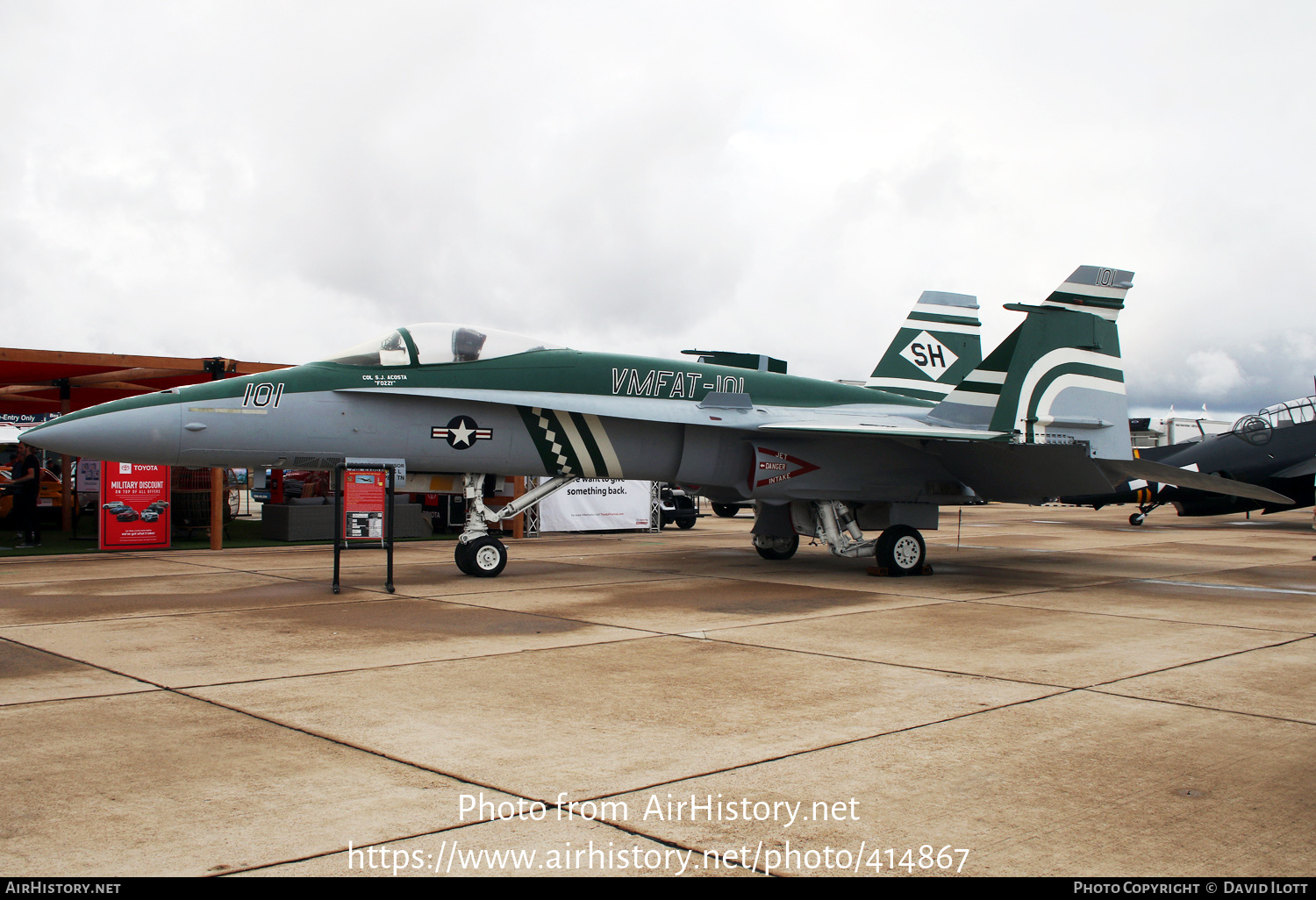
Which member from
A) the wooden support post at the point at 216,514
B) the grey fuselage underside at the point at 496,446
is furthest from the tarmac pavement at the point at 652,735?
the wooden support post at the point at 216,514

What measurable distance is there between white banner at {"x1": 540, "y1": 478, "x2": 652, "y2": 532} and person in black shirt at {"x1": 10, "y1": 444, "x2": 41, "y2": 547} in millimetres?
8661

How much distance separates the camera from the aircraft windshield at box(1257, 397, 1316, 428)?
2052 cm

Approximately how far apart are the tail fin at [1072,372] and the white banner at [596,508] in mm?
9688

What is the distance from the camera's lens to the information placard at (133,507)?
14.5 meters

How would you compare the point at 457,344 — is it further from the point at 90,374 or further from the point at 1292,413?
the point at 1292,413

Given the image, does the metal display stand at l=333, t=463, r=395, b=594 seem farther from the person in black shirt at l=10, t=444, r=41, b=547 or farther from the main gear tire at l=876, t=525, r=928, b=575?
the person in black shirt at l=10, t=444, r=41, b=547

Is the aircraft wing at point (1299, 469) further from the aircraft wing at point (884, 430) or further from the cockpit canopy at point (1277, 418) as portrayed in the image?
the aircraft wing at point (884, 430)

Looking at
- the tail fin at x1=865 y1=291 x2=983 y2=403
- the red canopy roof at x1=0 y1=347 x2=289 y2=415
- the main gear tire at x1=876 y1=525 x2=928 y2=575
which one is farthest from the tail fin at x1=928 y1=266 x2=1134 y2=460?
the red canopy roof at x1=0 y1=347 x2=289 y2=415

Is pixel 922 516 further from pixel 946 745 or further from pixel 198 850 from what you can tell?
pixel 198 850

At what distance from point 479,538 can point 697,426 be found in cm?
291

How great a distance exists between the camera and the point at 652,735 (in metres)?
4.18

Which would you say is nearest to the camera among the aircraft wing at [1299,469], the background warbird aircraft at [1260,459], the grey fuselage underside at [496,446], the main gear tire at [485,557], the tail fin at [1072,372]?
the grey fuselage underside at [496,446]

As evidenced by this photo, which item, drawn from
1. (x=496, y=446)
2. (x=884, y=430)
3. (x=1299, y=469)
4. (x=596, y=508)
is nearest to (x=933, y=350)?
(x=884, y=430)

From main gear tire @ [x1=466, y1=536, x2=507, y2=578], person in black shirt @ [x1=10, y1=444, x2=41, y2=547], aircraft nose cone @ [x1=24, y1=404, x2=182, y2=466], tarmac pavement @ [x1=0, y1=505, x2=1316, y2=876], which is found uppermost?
aircraft nose cone @ [x1=24, y1=404, x2=182, y2=466]
